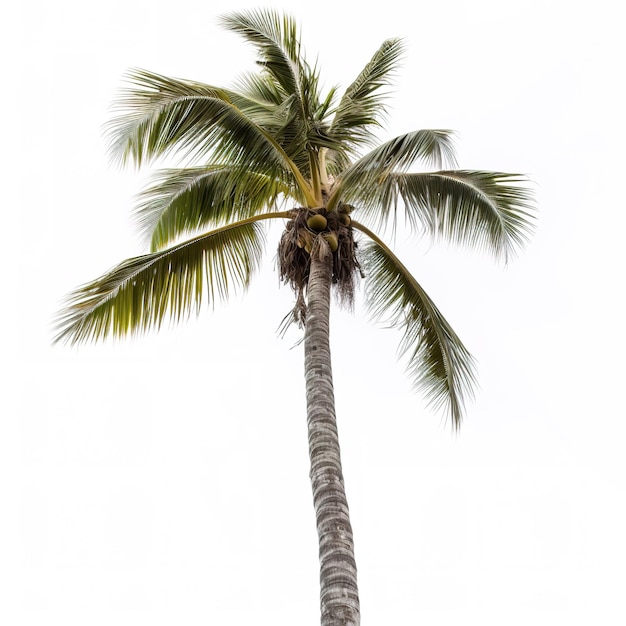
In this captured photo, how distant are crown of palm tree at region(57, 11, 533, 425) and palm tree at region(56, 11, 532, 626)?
0.6 inches

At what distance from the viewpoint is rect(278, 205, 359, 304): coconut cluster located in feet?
25.9

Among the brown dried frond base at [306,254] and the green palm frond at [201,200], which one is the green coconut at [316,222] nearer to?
the brown dried frond base at [306,254]

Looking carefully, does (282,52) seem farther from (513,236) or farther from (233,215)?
(513,236)

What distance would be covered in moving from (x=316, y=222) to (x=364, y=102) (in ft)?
5.39

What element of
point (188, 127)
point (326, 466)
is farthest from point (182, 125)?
point (326, 466)

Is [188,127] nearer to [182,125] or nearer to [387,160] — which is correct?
[182,125]

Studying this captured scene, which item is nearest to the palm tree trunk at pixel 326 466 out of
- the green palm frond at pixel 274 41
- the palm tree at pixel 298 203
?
the palm tree at pixel 298 203

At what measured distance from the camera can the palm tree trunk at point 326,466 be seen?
195 inches

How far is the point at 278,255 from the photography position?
8.23 meters

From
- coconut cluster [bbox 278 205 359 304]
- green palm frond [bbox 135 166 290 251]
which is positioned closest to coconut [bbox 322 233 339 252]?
coconut cluster [bbox 278 205 359 304]

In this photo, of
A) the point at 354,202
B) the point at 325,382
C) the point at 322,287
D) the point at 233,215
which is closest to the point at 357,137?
the point at 354,202

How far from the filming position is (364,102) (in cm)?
855

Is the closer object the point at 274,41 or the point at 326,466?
the point at 326,466

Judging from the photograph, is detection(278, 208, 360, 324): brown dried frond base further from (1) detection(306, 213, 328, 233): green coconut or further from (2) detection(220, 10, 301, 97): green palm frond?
(2) detection(220, 10, 301, 97): green palm frond
